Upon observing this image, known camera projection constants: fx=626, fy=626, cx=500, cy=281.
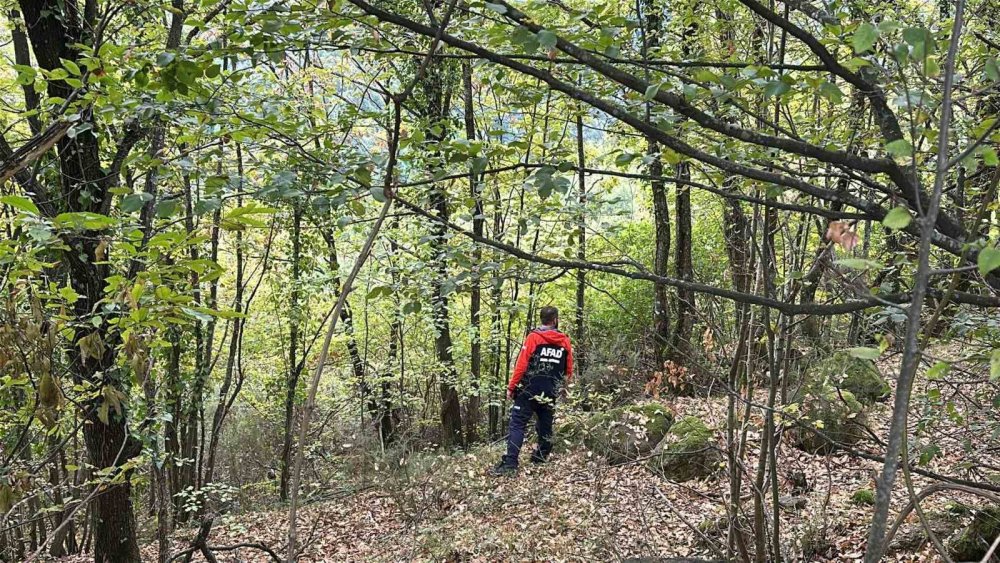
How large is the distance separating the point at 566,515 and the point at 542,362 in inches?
91.9

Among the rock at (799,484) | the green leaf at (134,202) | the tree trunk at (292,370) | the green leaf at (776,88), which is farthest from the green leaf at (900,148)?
the tree trunk at (292,370)

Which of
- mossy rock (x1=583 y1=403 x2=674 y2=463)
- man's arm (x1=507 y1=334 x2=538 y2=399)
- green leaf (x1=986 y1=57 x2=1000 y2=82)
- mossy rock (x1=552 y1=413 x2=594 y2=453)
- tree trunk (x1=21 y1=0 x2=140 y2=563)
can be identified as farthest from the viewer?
mossy rock (x1=552 y1=413 x2=594 y2=453)

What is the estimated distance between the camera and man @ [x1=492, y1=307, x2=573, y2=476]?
25.8ft

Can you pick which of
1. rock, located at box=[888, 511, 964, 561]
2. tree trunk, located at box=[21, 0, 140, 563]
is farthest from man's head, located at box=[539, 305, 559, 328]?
tree trunk, located at box=[21, 0, 140, 563]

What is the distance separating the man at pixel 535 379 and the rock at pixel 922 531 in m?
4.07

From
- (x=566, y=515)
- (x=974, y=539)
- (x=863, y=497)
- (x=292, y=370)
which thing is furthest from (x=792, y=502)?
(x=292, y=370)

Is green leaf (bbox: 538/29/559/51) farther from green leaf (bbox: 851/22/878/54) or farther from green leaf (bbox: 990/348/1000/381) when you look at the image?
green leaf (bbox: 990/348/1000/381)

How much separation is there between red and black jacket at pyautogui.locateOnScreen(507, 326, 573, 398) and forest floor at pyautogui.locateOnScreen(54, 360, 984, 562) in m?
0.97

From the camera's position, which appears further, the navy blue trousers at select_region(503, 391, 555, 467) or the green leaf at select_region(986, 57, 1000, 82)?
the navy blue trousers at select_region(503, 391, 555, 467)

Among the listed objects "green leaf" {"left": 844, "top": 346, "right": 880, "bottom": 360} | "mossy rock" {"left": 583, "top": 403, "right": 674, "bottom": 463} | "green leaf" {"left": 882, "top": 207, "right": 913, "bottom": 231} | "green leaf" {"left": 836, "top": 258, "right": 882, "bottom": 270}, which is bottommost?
"mossy rock" {"left": 583, "top": 403, "right": 674, "bottom": 463}

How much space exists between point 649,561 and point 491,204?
264 cm

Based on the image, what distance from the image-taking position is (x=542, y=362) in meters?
7.99

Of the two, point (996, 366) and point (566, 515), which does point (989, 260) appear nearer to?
point (996, 366)

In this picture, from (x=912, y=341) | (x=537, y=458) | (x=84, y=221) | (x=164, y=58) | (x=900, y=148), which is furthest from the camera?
(x=537, y=458)
